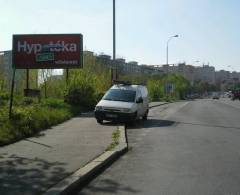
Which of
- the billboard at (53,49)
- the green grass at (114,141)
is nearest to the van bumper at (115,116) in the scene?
the green grass at (114,141)

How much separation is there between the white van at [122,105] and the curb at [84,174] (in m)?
9.54

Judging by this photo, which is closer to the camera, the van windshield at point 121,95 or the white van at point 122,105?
the white van at point 122,105

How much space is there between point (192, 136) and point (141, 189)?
31.1 ft

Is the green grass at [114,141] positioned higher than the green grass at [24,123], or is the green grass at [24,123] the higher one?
the green grass at [24,123]

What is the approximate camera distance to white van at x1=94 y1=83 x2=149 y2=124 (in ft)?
76.5

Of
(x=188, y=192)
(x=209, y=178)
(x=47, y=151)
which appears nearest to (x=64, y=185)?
(x=188, y=192)

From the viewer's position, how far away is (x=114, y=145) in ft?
47.7

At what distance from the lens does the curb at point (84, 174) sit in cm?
853

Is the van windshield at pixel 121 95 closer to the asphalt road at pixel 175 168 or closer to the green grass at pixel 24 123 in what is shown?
the green grass at pixel 24 123

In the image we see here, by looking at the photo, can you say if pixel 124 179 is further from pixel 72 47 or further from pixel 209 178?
pixel 72 47

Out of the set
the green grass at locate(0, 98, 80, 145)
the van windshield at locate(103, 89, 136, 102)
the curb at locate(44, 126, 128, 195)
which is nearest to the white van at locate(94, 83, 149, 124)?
the van windshield at locate(103, 89, 136, 102)

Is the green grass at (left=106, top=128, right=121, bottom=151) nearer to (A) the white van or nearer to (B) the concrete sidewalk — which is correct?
(B) the concrete sidewalk

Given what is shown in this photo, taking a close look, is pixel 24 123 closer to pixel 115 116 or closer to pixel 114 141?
pixel 114 141

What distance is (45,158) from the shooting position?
11.8 meters
